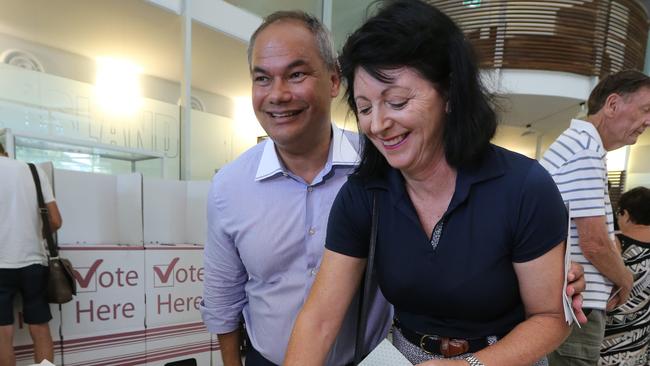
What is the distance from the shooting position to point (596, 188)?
149cm

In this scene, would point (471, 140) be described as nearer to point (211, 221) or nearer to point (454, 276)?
point (454, 276)

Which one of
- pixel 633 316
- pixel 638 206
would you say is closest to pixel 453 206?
pixel 633 316

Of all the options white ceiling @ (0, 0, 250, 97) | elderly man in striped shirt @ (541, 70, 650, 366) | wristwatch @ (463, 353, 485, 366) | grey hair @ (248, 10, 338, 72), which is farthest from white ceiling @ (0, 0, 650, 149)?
wristwatch @ (463, 353, 485, 366)

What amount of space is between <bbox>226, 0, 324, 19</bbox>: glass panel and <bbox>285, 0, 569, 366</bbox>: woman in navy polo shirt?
4755 mm

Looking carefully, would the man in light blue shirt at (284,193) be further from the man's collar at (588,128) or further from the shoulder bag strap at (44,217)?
the shoulder bag strap at (44,217)

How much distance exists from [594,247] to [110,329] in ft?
10.5

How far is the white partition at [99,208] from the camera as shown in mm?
2895

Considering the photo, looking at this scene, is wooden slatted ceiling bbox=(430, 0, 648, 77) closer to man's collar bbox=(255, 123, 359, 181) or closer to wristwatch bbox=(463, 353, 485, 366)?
man's collar bbox=(255, 123, 359, 181)

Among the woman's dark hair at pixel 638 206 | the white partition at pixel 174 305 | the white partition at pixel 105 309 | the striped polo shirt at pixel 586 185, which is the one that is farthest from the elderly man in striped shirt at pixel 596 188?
the white partition at pixel 105 309

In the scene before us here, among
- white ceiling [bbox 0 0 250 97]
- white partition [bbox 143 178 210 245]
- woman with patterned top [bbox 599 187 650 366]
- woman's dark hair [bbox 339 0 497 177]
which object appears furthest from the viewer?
white ceiling [bbox 0 0 250 97]

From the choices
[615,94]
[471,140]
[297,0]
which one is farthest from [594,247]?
[297,0]

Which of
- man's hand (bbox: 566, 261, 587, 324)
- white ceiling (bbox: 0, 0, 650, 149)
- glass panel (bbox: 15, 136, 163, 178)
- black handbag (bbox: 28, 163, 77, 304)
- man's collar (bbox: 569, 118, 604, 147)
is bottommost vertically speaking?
black handbag (bbox: 28, 163, 77, 304)

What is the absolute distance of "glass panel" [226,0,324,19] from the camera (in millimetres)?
4949

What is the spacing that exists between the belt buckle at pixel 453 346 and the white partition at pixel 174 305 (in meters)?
2.84
